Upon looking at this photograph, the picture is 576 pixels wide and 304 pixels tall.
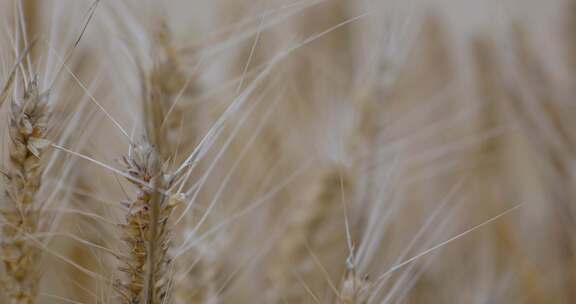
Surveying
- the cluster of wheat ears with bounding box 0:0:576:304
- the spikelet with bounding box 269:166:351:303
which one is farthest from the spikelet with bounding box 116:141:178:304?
the spikelet with bounding box 269:166:351:303

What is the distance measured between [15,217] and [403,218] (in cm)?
57

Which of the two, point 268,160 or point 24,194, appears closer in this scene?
point 24,194

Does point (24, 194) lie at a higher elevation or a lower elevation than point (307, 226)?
higher

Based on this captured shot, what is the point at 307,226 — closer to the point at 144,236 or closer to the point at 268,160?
the point at 268,160

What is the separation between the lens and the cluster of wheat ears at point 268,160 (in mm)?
332

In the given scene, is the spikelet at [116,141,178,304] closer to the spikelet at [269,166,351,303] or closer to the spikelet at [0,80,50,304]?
the spikelet at [0,80,50,304]

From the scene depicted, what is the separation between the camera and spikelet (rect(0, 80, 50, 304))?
1.04ft

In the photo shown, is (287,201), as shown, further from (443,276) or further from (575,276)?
(575,276)

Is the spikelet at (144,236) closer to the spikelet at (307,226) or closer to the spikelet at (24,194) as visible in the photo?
the spikelet at (24,194)

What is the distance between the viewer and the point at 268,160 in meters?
0.67

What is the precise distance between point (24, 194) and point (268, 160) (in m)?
0.36

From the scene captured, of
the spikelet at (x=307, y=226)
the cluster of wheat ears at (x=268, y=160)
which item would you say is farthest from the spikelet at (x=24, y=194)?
the spikelet at (x=307, y=226)

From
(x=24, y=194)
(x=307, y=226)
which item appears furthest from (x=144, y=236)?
(x=307, y=226)

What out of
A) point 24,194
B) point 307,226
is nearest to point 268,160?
point 307,226
